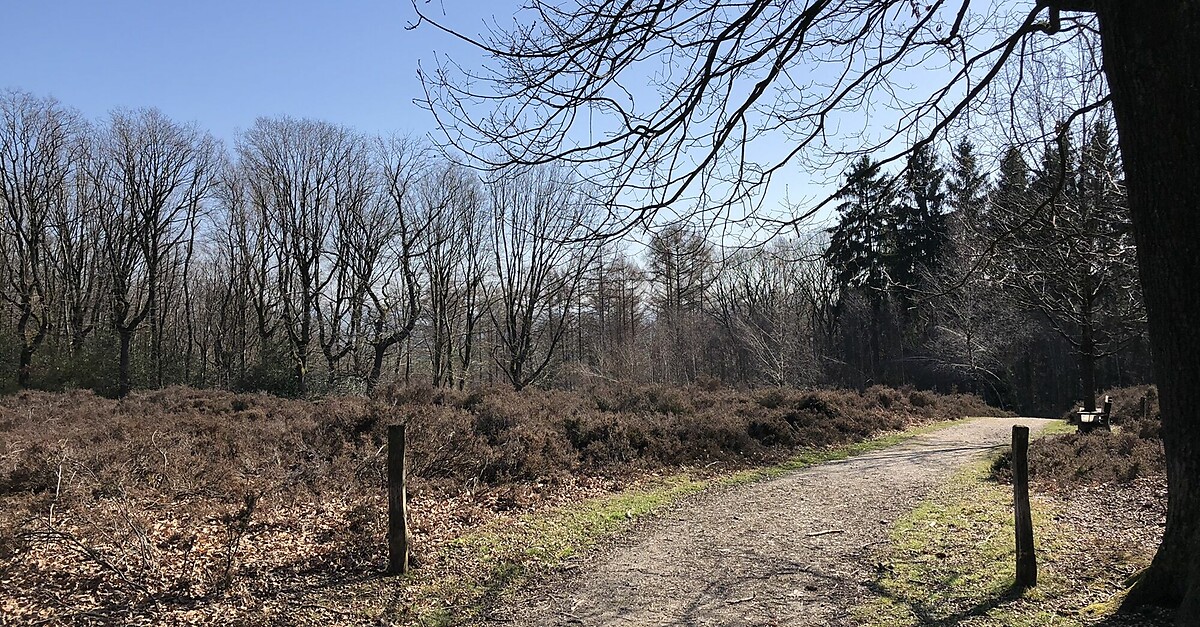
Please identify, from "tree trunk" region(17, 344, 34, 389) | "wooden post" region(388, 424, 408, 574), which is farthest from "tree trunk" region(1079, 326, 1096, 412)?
"tree trunk" region(17, 344, 34, 389)

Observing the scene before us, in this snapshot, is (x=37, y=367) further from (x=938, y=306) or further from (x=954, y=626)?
(x=938, y=306)

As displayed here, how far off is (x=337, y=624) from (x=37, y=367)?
1106 inches

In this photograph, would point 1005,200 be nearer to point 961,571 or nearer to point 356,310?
point 961,571

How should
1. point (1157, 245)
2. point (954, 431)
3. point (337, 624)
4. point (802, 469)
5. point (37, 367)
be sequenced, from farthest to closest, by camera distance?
point (37, 367), point (954, 431), point (802, 469), point (337, 624), point (1157, 245)

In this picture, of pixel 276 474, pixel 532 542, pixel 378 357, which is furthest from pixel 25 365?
pixel 532 542

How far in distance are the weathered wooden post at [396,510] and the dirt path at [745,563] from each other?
4.22ft

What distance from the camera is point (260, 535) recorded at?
6727 mm

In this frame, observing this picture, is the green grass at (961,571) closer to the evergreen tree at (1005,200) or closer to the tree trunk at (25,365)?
the evergreen tree at (1005,200)

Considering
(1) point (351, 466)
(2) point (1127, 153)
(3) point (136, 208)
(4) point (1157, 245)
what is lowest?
(1) point (351, 466)

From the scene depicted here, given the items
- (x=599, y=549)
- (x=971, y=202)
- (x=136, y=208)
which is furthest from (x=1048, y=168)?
(x=136, y=208)

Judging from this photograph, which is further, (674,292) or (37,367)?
(37,367)

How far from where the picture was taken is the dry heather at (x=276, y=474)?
18.1 ft

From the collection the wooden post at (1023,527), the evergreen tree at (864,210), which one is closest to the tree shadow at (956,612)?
the wooden post at (1023,527)

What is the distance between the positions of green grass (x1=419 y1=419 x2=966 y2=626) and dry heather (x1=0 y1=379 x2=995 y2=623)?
44cm
